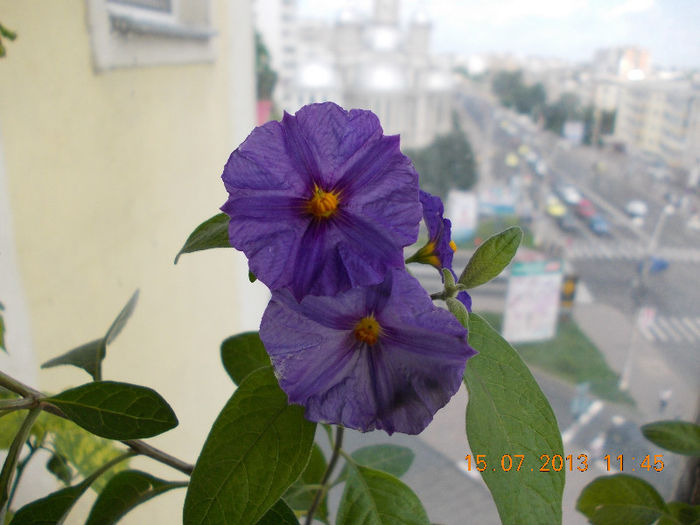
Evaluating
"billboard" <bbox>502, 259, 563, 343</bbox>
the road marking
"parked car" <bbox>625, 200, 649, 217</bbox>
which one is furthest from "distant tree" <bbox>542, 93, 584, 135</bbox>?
the road marking

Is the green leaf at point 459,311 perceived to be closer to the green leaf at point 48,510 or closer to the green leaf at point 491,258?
the green leaf at point 491,258

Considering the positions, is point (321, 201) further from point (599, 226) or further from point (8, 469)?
point (599, 226)

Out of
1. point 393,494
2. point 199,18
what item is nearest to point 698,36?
point 199,18

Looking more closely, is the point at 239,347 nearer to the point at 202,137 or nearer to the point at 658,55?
the point at 202,137

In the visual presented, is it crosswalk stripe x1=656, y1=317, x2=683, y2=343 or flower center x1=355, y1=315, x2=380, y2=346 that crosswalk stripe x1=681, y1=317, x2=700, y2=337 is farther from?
flower center x1=355, y1=315, x2=380, y2=346

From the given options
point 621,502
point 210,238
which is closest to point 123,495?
point 210,238

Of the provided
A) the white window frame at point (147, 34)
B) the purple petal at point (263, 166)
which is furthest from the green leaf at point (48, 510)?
the white window frame at point (147, 34)

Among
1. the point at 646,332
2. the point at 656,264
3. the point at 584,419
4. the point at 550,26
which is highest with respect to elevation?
the point at 550,26
